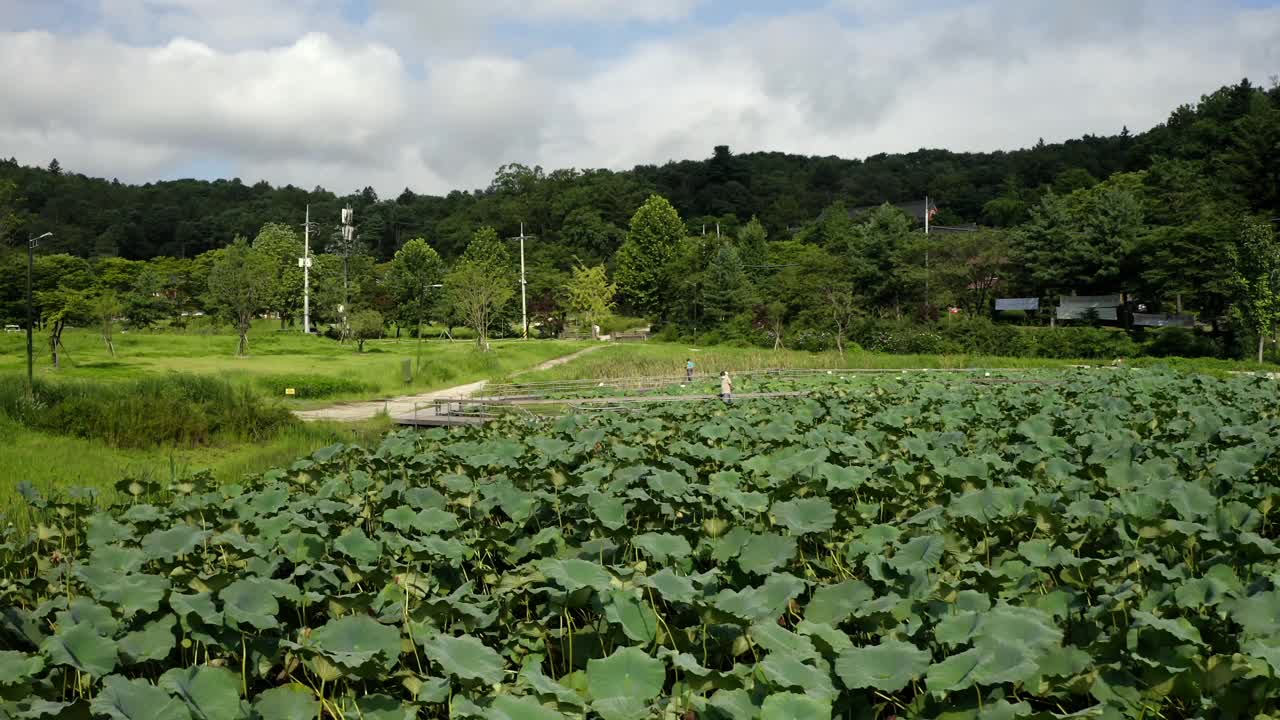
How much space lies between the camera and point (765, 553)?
146 inches

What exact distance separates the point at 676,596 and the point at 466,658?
0.76 m

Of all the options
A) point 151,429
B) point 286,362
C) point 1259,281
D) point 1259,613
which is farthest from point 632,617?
point 1259,281

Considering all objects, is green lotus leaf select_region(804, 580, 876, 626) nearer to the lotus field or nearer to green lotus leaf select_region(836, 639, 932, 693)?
the lotus field

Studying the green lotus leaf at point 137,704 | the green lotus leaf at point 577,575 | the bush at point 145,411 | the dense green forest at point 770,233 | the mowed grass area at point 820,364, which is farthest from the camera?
the dense green forest at point 770,233

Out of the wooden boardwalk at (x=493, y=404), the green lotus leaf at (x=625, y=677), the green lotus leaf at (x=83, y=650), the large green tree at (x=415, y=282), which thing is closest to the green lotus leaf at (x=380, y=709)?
the green lotus leaf at (x=625, y=677)

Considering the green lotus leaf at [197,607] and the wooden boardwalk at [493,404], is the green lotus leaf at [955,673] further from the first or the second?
the wooden boardwalk at [493,404]

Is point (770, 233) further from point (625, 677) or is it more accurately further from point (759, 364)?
point (625, 677)

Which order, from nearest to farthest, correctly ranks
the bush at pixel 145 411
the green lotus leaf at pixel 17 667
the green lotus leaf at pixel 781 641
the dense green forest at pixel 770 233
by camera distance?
the green lotus leaf at pixel 781 641
the green lotus leaf at pixel 17 667
the bush at pixel 145 411
the dense green forest at pixel 770 233

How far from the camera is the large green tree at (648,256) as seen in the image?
2618 inches

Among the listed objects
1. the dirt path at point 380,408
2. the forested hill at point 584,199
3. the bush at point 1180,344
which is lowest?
the dirt path at point 380,408

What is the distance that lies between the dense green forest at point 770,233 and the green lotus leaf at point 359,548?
3634cm

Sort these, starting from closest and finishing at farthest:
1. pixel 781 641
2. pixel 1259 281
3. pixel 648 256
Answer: pixel 781 641
pixel 1259 281
pixel 648 256

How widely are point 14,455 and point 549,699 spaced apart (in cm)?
1345

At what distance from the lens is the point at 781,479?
18.4 feet
